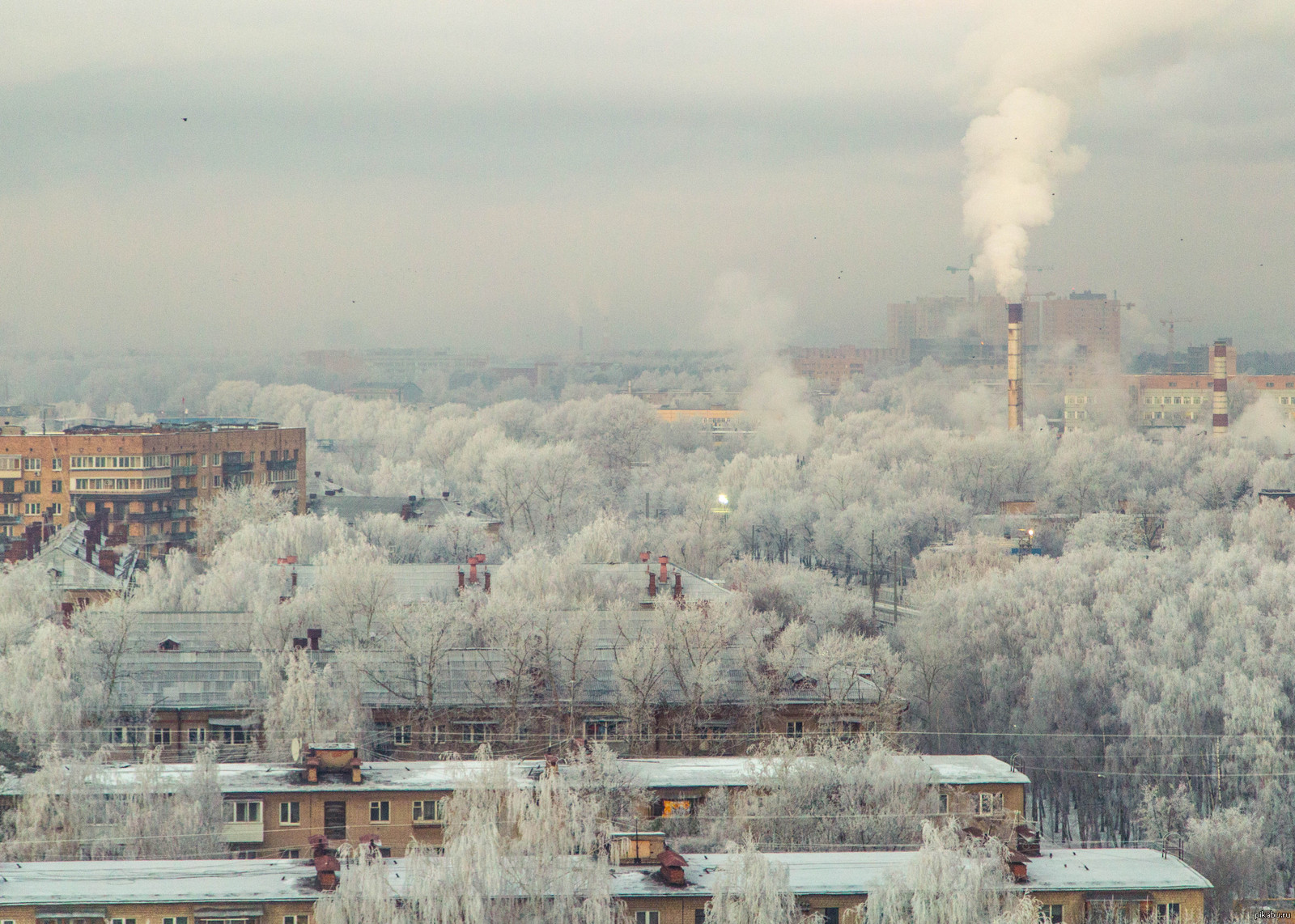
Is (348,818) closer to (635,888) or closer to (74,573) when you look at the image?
(635,888)

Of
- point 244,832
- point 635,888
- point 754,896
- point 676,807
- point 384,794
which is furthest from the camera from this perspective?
point 676,807

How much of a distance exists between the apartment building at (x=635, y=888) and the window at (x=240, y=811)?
2174mm

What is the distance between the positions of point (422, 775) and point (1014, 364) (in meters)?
59.1

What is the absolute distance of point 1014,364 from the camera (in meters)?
73.6

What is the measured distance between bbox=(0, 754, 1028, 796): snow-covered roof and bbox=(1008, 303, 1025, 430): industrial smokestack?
2193 inches

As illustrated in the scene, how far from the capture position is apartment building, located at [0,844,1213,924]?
14.0 m

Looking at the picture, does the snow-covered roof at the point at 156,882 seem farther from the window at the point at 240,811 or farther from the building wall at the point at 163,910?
the window at the point at 240,811

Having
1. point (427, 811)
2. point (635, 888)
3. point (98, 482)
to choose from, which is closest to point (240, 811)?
point (427, 811)

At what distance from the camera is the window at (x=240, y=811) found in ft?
56.9

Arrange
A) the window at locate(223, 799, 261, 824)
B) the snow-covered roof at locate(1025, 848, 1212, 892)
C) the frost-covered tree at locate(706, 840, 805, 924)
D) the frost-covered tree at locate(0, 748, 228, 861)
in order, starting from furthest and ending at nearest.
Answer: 1. the window at locate(223, 799, 261, 824)
2. the frost-covered tree at locate(0, 748, 228, 861)
3. the snow-covered roof at locate(1025, 848, 1212, 892)
4. the frost-covered tree at locate(706, 840, 805, 924)

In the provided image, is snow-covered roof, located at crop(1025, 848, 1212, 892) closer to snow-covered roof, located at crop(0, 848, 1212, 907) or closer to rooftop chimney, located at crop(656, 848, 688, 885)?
snow-covered roof, located at crop(0, 848, 1212, 907)

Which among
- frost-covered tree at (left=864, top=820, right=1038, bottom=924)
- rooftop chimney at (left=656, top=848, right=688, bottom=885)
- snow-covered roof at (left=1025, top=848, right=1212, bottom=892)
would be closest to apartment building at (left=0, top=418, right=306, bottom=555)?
rooftop chimney at (left=656, top=848, right=688, bottom=885)

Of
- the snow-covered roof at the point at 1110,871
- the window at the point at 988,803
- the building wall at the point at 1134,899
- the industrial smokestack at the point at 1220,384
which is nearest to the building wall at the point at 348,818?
the window at the point at 988,803

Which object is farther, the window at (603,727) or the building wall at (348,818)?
the window at (603,727)
